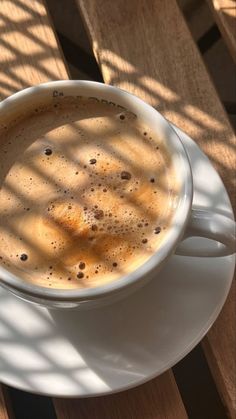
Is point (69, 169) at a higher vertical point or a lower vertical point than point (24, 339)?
higher

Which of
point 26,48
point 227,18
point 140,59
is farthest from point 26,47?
point 227,18

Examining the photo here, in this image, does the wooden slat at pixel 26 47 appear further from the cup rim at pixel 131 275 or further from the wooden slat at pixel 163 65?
the cup rim at pixel 131 275

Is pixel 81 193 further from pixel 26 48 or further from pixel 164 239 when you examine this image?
pixel 26 48

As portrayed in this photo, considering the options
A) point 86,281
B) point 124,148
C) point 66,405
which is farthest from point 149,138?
point 66,405

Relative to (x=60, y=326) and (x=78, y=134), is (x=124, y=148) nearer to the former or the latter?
(x=78, y=134)

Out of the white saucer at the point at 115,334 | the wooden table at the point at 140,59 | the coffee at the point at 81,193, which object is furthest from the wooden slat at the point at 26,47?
the white saucer at the point at 115,334

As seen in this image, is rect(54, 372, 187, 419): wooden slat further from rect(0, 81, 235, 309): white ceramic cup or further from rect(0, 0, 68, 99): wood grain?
rect(0, 0, 68, 99): wood grain

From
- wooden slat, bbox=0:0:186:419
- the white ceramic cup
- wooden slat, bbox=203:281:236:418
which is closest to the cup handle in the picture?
the white ceramic cup
